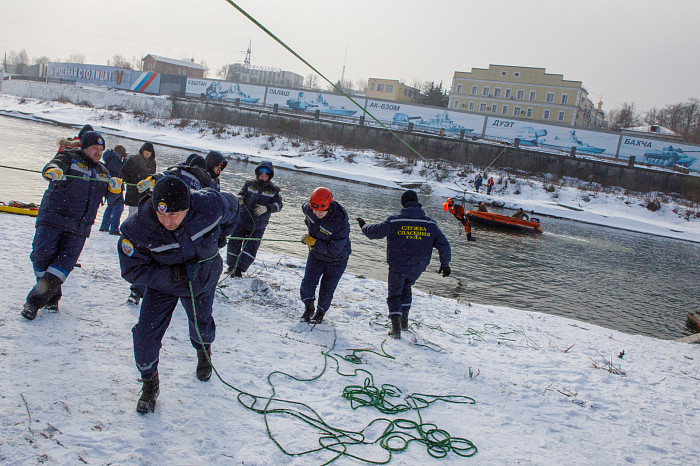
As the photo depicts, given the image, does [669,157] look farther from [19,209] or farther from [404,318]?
[19,209]

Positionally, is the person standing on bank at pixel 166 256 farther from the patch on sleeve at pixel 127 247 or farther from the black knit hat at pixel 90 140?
the black knit hat at pixel 90 140

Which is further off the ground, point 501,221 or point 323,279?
point 501,221

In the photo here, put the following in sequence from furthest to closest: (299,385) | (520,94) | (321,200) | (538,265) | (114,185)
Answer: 1. (520,94)
2. (538,265)
3. (321,200)
4. (114,185)
5. (299,385)

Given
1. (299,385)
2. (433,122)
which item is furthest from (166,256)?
(433,122)

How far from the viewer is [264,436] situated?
342cm

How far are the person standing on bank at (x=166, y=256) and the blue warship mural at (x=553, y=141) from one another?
4522cm

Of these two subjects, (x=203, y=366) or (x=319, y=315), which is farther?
(x=319, y=315)

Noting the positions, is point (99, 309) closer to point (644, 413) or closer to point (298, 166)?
point (644, 413)

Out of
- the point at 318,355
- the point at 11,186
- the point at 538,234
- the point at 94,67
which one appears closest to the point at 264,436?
the point at 318,355

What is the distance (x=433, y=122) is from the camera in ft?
155

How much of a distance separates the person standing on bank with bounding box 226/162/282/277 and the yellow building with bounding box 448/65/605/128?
6143 centimetres

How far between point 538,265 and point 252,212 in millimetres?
11282

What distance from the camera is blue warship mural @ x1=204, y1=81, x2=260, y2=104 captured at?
5323cm

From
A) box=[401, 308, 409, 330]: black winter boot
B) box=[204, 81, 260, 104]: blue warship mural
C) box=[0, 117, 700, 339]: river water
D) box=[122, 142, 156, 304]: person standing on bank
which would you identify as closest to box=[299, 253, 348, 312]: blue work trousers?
box=[401, 308, 409, 330]: black winter boot
